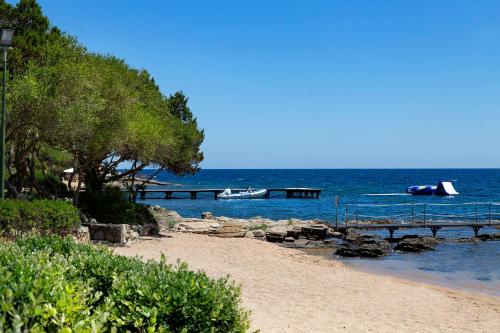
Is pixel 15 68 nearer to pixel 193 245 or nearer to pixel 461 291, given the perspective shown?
pixel 193 245

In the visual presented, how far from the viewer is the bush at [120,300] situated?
4148 millimetres

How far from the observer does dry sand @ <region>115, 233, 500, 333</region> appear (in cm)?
1056

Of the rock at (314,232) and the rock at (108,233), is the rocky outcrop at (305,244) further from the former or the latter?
the rock at (108,233)

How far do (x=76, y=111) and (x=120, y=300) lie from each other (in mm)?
13730

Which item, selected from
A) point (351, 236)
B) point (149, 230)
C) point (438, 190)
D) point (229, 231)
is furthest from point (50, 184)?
point (438, 190)

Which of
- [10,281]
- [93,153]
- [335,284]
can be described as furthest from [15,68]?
[10,281]

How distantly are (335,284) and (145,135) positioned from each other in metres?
9.98

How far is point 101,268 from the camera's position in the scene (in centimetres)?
645

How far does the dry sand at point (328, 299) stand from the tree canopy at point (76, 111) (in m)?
4.25

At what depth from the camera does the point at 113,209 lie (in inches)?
932

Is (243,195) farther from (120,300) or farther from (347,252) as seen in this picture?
(120,300)

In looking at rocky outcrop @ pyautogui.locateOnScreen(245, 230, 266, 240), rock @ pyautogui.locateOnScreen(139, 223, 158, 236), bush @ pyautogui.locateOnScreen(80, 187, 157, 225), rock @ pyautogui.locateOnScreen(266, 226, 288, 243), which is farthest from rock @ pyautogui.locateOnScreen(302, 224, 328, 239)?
rock @ pyautogui.locateOnScreen(139, 223, 158, 236)

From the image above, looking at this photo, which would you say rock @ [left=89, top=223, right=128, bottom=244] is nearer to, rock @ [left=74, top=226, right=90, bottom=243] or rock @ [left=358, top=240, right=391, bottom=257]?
rock @ [left=74, top=226, right=90, bottom=243]

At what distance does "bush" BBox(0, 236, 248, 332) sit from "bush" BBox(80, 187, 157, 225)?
56.3ft
